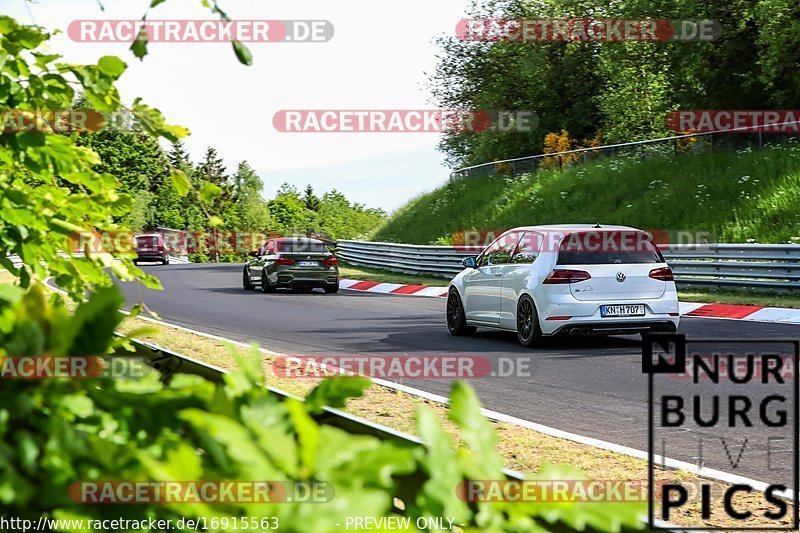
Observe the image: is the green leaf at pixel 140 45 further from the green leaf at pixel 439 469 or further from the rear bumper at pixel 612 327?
the rear bumper at pixel 612 327

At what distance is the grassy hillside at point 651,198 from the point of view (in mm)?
27453

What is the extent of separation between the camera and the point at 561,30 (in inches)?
1869

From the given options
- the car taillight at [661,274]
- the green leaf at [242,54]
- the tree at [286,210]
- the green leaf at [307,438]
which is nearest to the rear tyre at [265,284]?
the car taillight at [661,274]

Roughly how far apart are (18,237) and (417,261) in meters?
30.4

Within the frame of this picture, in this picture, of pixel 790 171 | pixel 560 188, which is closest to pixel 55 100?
pixel 790 171

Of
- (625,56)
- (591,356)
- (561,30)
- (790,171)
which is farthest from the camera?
(561,30)

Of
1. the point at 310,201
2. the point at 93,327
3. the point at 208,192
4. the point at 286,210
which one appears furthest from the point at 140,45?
the point at 310,201

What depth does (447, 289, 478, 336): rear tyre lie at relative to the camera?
15844 millimetres

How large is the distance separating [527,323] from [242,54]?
39.3 feet

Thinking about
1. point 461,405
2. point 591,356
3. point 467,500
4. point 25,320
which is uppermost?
point 25,320

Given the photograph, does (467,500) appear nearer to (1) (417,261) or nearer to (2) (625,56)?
(1) (417,261)

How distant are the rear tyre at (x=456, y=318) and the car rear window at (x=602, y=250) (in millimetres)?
2560

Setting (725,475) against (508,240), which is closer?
(725,475)

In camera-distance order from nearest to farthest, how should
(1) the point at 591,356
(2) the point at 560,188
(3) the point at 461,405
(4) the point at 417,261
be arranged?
(3) the point at 461,405 < (1) the point at 591,356 < (4) the point at 417,261 < (2) the point at 560,188
